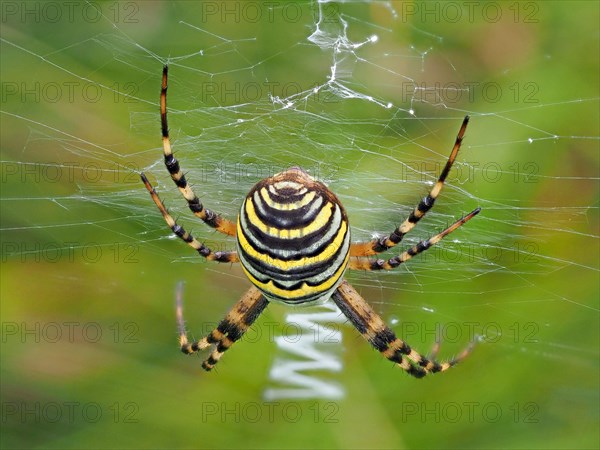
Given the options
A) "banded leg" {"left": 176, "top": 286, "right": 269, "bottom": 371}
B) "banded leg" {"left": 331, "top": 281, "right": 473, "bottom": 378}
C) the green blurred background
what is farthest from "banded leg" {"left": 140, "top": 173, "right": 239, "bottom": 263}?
"banded leg" {"left": 331, "top": 281, "right": 473, "bottom": 378}

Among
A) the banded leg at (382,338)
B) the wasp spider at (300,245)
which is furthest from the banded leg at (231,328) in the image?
the banded leg at (382,338)

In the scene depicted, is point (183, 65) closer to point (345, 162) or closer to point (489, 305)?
point (345, 162)

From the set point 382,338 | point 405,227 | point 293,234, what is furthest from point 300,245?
point 382,338

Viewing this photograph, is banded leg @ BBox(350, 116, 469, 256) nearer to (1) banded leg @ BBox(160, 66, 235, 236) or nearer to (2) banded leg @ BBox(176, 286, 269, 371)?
(1) banded leg @ BBox(160, 66, 235, 236)

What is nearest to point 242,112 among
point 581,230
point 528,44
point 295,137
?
point 295,137

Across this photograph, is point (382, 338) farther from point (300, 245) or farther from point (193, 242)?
→ point (300, 245)

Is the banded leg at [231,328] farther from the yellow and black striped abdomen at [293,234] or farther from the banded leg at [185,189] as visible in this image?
the yellow and black striped abdomen at [293,234]
